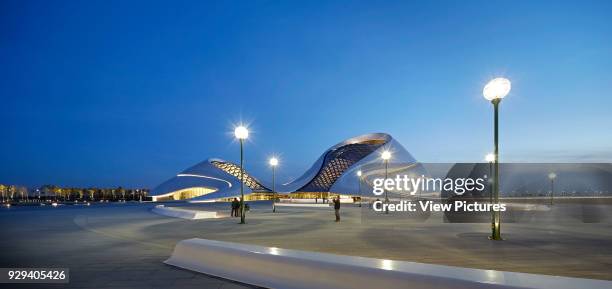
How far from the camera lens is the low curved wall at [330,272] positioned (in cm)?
443

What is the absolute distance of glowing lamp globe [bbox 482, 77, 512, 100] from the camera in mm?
13148

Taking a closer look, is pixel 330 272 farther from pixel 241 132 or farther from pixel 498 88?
pixel 241 132

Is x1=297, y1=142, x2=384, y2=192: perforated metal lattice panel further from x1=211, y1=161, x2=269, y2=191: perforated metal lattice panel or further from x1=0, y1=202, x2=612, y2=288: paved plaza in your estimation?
x1=0, y1=202, x2=612, y2=288: paved plaza

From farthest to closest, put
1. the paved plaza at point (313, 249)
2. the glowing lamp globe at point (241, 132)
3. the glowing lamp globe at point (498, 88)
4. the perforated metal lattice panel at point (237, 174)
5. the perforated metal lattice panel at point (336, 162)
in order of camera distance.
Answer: the perforated metal lattice panel at point (336, 162), the perforated metal lattice panel at point (237, 174), the glowing lamp globe at point (241, 132), the glowing lamp globe at point (498, 88), the paved plaza at point (313, 249)

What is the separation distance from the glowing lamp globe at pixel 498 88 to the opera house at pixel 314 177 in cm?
5702

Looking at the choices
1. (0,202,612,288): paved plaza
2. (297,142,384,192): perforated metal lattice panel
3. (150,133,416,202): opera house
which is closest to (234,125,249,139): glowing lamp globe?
(0,202,612,288): paved plaza

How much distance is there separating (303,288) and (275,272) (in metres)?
0.70

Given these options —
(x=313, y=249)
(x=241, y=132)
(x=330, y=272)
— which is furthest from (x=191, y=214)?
(x=330, y=272)

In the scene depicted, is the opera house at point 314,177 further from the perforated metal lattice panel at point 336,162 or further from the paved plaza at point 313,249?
the paved plaza at point 313,249

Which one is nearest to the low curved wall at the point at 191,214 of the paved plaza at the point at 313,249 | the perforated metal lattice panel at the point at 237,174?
the paved plaza at the point at 313,249

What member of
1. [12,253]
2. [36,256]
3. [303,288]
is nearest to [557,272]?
[303,288]

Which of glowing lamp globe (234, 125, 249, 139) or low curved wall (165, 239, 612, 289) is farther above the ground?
glowing lamp globe (234, 125, 249, 139)

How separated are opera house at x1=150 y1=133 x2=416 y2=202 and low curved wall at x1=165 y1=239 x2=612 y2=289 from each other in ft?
196

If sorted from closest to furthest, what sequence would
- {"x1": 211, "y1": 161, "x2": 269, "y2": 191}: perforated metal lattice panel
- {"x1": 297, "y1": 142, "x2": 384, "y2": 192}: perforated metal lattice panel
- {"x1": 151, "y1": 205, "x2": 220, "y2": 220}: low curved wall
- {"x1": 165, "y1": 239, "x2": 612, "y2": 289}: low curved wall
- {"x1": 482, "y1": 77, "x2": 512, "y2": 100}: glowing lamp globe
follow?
{"x1": 165, "y1": 239, "x2": 612, "y2": 289}: low curved wall
{"x1": 482, "y1": 77, "x2": 512, "y2": 100}: glowing lamp globe
{"x1": 151, "y1": 205, "x2": 220, "y2": 220}: low curved wall
{"x1": 211, "y1": 161, "x2": 269, "y2": 191}: perforated metal lattice panel
{"x1": 297, "y1": 142, "x2": 384, "y2": 192}: perforated metal lattice panel
